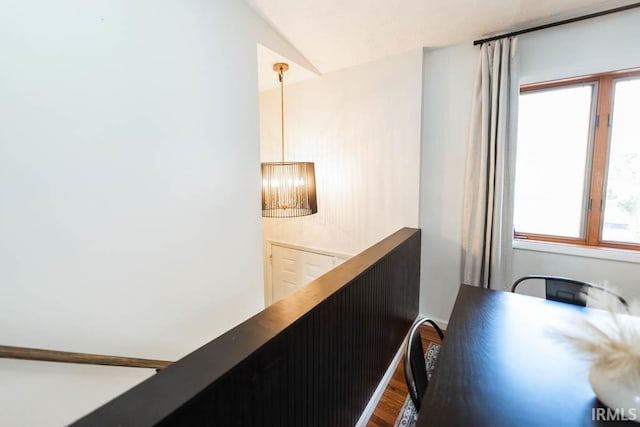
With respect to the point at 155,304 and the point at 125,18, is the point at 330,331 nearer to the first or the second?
the point at 155,304

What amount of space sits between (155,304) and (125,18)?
1.52m

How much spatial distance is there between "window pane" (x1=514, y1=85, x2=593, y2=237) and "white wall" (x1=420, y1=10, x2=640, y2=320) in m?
0.22

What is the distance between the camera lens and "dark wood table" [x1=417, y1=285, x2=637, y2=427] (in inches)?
32.9

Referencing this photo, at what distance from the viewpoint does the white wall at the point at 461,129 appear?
197 centimetres

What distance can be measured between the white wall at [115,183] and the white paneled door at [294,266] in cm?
136

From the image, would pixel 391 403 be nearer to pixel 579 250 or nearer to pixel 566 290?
pixel 566 290

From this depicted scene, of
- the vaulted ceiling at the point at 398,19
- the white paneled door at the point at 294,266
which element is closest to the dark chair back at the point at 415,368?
Answer: the white paneled door at the point at 294,266

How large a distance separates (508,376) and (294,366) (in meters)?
0.77

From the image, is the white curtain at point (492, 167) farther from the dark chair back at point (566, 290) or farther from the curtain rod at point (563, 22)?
the dark chair back at point (566, 290)

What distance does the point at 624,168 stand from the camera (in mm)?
2061

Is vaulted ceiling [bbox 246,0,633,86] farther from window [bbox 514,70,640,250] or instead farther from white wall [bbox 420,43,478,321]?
window [bbox 514,70,640,250]

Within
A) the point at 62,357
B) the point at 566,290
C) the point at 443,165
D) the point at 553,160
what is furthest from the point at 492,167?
the point at 62,357

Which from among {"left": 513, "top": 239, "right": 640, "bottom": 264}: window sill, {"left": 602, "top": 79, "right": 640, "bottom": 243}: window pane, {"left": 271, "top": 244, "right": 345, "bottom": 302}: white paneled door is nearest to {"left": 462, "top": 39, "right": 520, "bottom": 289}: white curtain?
{"left": 513, "top": 239, "right": 640, "bottom": 264}: window sill

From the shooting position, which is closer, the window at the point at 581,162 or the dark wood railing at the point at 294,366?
the dark wood railing at the point at 294,366
